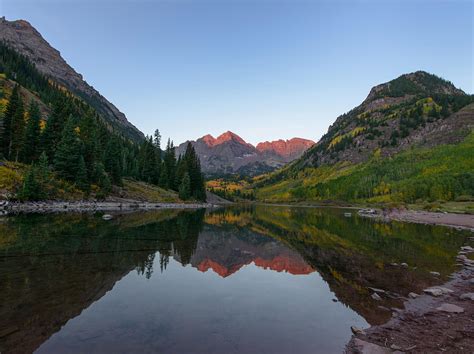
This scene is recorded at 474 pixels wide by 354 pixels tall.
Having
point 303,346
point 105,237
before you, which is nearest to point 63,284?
point 303,346

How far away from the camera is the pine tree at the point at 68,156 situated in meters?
81.2

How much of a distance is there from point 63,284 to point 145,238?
1926 cm

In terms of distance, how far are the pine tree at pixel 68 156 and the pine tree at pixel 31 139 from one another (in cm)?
728

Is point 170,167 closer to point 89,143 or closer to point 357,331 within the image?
point 89,143

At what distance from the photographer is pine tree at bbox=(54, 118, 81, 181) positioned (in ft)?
266

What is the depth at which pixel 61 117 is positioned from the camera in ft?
312

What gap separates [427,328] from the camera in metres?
12.9

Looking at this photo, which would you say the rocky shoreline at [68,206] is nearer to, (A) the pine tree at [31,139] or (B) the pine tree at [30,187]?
(B) the pine tree at [30,187]

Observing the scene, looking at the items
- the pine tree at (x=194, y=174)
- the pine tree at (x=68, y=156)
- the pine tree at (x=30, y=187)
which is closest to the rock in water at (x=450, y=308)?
the pine tree at (x=30, y=187)

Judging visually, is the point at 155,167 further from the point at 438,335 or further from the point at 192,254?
the point at 438,335

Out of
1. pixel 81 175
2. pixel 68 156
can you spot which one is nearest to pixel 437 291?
pixel 81 175

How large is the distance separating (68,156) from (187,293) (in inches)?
3078

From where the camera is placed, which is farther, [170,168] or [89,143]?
[170,168]

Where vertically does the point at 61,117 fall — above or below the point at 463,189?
above
